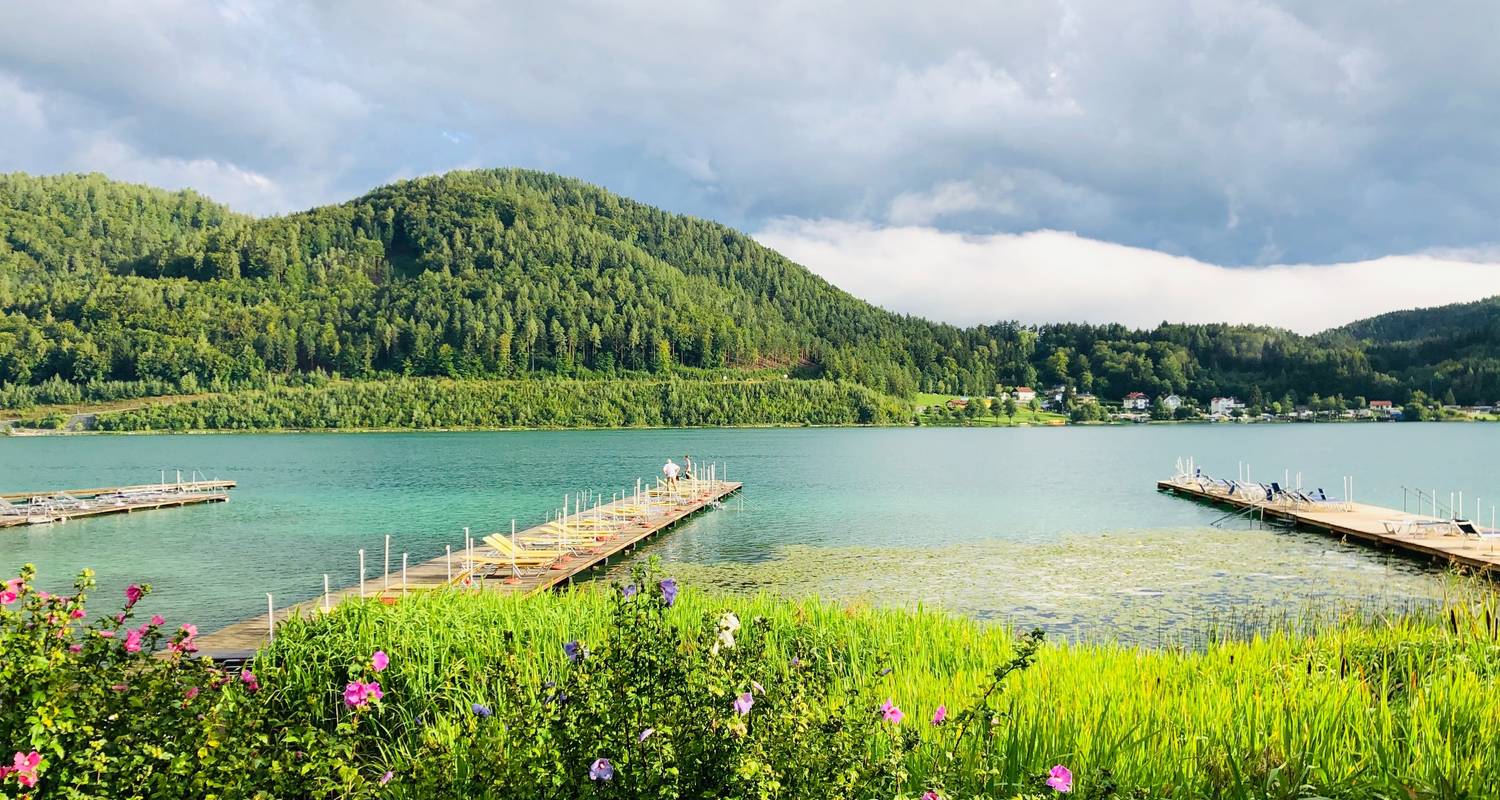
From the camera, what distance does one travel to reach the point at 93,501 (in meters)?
39.9

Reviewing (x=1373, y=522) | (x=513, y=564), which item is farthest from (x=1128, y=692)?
(x=1373, y=522)

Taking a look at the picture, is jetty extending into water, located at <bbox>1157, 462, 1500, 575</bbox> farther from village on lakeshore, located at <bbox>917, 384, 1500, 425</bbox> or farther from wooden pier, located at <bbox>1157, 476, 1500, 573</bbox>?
village on lakeshore, located at <bbox>917, 384, 1500, 425</bbox>

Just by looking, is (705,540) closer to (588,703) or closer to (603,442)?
(588,703)

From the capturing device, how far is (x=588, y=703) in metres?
4.36

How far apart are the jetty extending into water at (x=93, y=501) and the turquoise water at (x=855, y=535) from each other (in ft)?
4.86

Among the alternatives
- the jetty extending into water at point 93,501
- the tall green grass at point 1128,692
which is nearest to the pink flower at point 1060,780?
the tall green grass at point 1128,692

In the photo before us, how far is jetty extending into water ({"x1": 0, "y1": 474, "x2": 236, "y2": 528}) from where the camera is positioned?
118 ft

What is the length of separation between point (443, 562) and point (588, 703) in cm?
2005

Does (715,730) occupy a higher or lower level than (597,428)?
higher

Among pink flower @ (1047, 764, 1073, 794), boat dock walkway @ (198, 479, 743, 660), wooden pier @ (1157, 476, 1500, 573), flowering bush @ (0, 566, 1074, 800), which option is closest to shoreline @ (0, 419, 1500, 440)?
wooden pier @ (1157, 476, 1500, 573)

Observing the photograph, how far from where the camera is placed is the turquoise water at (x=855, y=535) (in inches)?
819

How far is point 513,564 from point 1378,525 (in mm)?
27628

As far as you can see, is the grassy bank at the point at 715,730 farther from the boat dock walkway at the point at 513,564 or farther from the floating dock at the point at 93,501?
the floating dock at the point at 93,501

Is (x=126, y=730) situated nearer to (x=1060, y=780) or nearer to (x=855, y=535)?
(x=1060, y=780)
